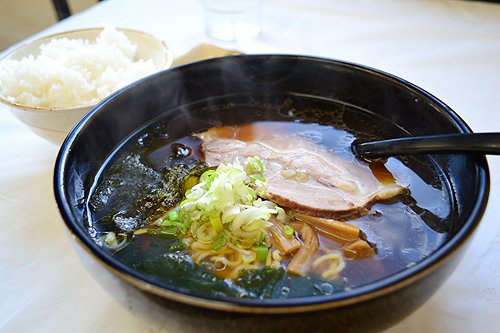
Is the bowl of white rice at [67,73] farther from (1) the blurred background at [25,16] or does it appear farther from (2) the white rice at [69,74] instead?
(1) the blurred background at [25,16]

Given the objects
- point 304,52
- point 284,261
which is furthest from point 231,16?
point 284,261

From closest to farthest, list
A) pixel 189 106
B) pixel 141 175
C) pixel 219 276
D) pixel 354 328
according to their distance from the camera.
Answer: pixel 354 328
pixel 219 276
pixel 141 175
pixel 189 106

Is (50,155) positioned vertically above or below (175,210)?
below

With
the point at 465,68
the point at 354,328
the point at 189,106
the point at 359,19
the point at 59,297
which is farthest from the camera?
the point at 359,19

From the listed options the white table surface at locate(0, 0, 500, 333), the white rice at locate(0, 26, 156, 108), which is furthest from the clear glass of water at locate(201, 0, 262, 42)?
the white rice at locate(0, 26, 156, 108)

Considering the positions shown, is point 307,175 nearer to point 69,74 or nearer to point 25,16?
point 69,74

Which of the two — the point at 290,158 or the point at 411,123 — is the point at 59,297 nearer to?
the point at 290,158

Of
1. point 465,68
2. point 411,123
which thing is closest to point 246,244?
point 411,123
